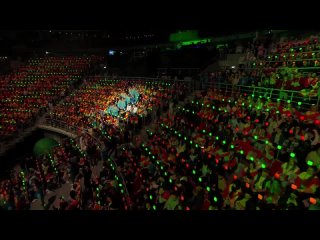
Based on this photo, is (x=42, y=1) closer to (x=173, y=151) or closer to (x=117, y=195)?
(x=117, y=195)

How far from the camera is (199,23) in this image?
3.64 m

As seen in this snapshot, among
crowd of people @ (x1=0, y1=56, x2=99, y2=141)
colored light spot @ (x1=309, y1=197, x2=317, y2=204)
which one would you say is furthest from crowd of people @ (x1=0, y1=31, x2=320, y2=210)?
crowd of people @ (x1=0, y1=56, x2=99, y2=141)

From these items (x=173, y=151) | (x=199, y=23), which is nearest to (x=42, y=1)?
(x=199, y=23)

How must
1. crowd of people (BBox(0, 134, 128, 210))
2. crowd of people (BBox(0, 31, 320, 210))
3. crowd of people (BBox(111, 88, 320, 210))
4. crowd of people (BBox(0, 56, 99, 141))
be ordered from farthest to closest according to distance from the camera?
crowd of people (BBox(0, 56, 99, 141)) → crowd of people (BBox(0, 134, 128, 210)) → crowd of people (BBox(0, 31, 320, 210)) → crowd of people (BBox(111, 88, 320, 210))

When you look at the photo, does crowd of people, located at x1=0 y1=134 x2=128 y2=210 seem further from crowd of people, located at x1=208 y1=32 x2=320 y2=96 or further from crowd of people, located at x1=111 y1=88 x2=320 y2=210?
crowd of people, located at x1=208 y1=32 x2=320 y2=96

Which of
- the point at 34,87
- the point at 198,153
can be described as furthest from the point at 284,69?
the point at 34,87

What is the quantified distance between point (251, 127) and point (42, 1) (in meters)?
6.26

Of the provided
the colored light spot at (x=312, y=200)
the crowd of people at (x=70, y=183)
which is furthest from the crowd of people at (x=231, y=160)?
the crowd of people at (x=70, y=183)

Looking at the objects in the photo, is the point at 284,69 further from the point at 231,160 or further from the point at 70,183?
the point at 70,183

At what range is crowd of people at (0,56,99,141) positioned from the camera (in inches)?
835

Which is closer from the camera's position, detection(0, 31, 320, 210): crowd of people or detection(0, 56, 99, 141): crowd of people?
detection(0, 31, 320, 210): crowd of people

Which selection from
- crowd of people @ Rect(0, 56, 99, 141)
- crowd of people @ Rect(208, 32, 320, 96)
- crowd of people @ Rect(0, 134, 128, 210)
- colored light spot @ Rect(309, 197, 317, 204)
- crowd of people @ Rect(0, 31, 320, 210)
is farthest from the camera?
crowd of people @ Rect(0, 56, 99, 141)

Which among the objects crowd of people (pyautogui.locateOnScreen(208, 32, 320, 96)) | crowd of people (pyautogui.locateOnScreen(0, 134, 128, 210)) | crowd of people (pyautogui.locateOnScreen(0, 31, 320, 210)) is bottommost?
crowd of people (pyautogui.locateOnScreen(0, 134, 128, 210))

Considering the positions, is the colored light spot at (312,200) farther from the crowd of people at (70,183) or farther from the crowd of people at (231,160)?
the crowd of people at (70,183)
